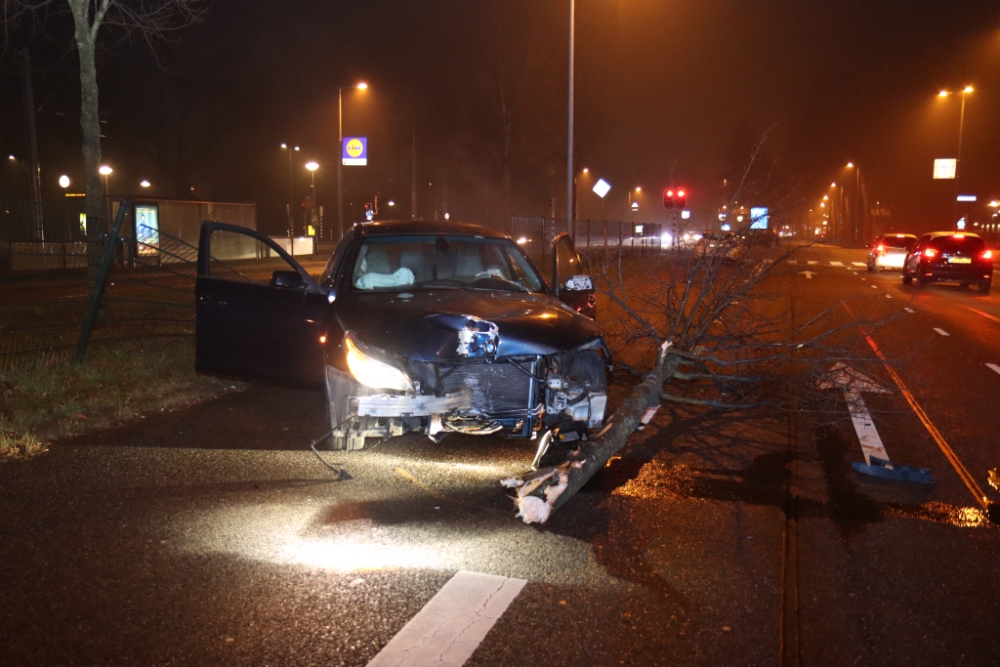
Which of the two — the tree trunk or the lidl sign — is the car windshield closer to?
the tree trunk

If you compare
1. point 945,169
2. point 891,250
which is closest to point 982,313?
point 891,250

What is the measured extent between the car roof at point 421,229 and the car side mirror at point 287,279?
0.94 meters

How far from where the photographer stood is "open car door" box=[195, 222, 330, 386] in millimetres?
6914

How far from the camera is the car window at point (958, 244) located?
77.8 feet

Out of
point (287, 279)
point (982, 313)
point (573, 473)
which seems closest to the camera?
point (573, 473)

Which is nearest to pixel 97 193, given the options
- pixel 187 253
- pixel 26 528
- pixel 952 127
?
pixel 187 253

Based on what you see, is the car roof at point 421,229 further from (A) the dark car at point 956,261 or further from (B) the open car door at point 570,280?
(A) the dark car at point 956,261

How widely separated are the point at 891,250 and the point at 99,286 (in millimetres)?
29962

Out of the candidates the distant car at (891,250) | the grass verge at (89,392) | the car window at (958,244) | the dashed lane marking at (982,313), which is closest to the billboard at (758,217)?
the grass verge at (89,392)

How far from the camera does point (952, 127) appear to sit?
66625 mm

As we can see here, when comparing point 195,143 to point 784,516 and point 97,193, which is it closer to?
point 97,193

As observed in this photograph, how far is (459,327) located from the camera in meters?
5.75

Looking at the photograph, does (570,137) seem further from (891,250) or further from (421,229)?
(891,250)

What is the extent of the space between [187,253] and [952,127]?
6965 centimetres
